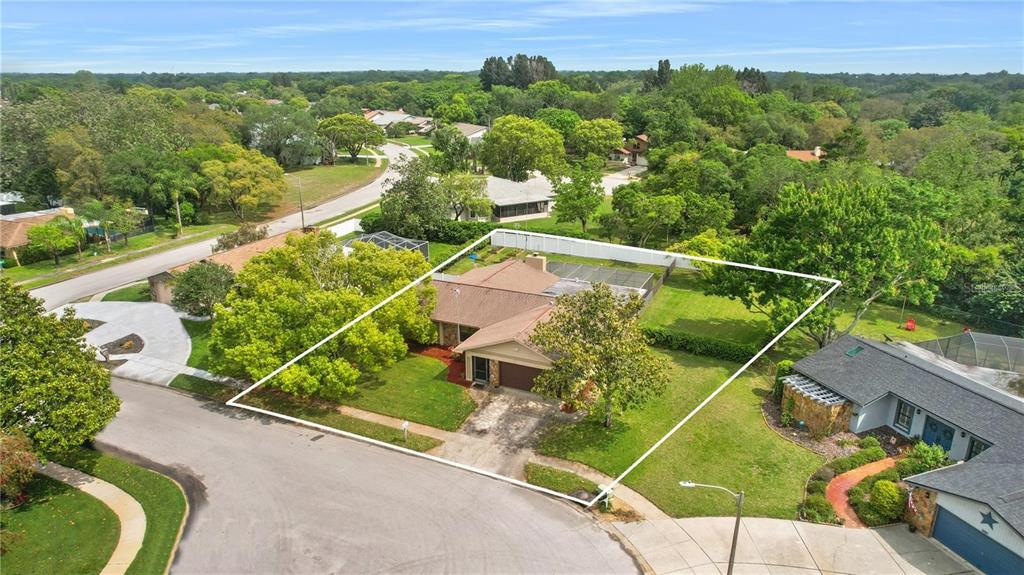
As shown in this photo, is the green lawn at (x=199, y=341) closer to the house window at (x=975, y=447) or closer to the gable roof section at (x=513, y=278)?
the gable roof section at (x=513, y=278)

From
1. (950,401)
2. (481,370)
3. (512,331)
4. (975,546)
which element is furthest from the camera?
(481,370)

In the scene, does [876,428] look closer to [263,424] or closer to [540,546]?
[540,546]

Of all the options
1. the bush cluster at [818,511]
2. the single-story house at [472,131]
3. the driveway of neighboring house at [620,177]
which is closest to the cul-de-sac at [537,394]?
the bush cluster at [818,511]

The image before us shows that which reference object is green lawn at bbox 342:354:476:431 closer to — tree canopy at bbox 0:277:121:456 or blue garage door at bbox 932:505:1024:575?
tree canopy at bbox 0:277:121:456

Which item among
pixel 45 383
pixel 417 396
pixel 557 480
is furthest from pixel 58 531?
pixel 557 480

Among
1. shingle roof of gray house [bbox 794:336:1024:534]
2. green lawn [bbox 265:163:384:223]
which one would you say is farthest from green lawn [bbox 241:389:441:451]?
green lawn [bbox 265:163:384:223]

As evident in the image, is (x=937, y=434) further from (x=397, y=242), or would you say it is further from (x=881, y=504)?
(x=397, y=242)
